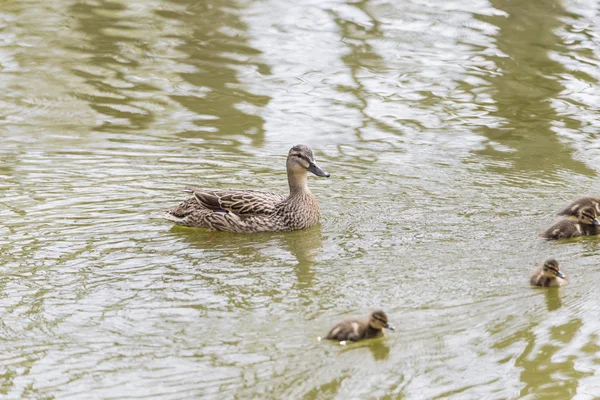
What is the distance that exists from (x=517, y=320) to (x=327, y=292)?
113 cm

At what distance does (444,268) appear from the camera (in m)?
6.69

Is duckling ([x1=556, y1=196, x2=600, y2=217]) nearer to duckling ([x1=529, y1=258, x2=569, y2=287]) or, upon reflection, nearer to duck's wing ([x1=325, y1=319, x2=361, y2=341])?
duckling ([x1=529, y1=258, x2=569, y2=287])

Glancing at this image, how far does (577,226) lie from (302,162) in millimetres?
2119

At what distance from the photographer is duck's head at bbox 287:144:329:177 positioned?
8.16 meters

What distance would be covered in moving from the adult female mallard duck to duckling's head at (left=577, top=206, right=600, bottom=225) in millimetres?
1899

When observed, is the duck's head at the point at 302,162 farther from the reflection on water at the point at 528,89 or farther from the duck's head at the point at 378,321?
the duck's head at the point at 378,321

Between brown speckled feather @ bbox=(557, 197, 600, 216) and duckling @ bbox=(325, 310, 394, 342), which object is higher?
brown speckled feather @ bbox=(557, 197, 600, 216)

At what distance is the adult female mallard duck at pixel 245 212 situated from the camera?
26.0 ft

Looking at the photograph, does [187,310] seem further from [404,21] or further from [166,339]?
[404,21]

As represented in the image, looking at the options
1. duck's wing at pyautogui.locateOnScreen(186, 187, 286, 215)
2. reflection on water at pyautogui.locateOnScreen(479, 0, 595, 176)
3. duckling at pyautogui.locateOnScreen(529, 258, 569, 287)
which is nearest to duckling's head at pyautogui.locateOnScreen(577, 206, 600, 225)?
duckling at pyautogui.locateOnScreen(529, 258, 569, 287)

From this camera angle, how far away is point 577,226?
7.29 metres

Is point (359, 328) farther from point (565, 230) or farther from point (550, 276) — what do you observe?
point (565, 230)

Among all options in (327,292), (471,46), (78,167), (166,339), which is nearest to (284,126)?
(78,167)

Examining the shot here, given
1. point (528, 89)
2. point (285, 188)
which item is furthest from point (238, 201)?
point (528, 89)
